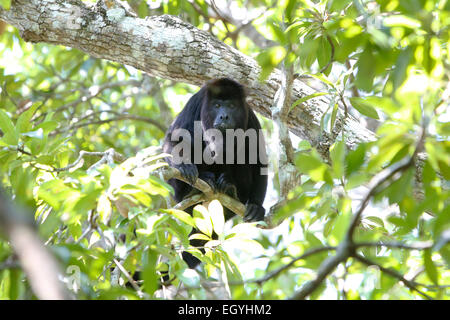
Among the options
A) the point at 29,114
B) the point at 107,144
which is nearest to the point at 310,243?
the point at 29,114

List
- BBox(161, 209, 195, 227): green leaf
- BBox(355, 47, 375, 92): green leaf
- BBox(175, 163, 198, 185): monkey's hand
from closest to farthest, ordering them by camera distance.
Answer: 1. BBox(355, 47, 375, 92): green leaf
2. BBox(161, 209, 195, 227): green leaf
3. BBox(175, 163, 198, 185): monkey's hand

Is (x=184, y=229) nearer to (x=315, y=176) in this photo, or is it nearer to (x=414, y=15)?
(x=315, y=176)

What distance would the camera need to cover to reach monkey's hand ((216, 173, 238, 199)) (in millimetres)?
3990

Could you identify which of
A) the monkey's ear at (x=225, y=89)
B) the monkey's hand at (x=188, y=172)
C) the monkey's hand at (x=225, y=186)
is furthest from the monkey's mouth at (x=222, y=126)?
the monkey's hand at (x=188, y=172)

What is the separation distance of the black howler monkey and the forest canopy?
0.93 feet

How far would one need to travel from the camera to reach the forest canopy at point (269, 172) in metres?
1.62

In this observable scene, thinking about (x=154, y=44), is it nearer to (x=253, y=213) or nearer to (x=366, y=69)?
(x=253, y=213)

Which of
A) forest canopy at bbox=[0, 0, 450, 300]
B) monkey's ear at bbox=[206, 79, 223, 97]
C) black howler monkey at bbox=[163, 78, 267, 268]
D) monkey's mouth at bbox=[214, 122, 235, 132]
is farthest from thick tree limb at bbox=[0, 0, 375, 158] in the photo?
monkey's mouth at bbox=[214, 122, 235, 132]

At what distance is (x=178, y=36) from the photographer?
3.79 metres

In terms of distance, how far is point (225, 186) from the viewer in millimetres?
4016

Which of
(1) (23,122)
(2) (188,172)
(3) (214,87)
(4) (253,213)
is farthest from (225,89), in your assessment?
(1) (23,122)

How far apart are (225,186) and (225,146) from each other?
0.54 metres

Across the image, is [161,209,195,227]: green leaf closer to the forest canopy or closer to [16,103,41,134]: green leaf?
the forest canopy

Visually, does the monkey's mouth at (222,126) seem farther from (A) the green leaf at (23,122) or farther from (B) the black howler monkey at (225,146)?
(A) the green leaf at (23,122)
